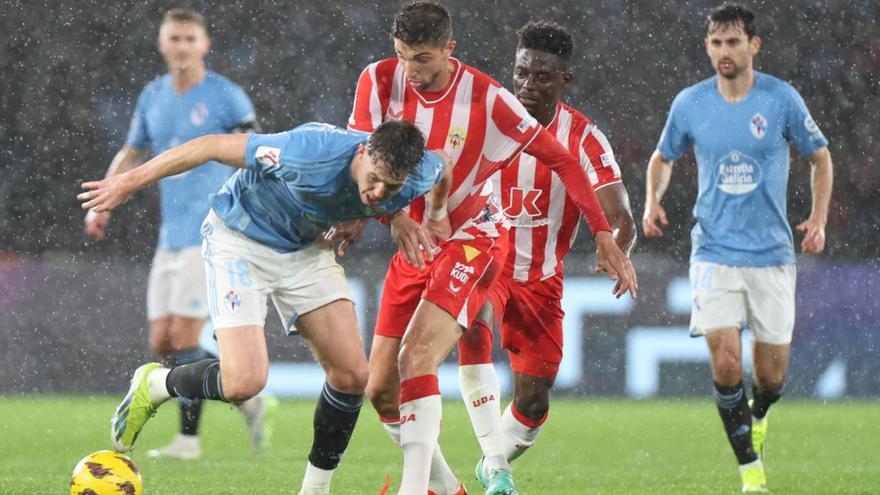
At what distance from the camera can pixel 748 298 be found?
22.3 ft

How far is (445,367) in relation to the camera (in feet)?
35.9

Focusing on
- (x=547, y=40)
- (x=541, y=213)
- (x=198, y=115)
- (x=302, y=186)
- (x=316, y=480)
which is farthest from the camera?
(x=198, y=115)

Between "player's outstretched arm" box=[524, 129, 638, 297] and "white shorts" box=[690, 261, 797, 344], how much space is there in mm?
1542

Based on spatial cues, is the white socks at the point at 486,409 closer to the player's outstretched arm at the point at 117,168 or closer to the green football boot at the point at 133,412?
the green football boot at the point at 133,412

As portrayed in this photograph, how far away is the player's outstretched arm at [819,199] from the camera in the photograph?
685cm

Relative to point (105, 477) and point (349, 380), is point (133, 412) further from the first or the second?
point (349, 380)

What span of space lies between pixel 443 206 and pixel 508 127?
1.28 ft

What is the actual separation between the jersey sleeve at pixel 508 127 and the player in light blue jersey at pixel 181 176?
8.79ft

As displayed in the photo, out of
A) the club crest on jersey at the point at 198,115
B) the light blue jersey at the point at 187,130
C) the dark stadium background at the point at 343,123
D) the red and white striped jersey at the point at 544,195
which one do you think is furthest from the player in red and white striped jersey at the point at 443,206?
the dark stadium background at the point at 343,123

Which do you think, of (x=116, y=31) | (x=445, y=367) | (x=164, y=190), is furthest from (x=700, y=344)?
(x=116, y=31)

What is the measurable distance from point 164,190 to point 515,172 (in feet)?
8.90

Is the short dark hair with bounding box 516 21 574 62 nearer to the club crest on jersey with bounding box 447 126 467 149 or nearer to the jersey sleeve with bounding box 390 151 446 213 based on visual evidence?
the club crest on jersey with bounding box 447 126 467 149

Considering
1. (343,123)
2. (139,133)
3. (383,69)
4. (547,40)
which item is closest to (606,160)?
(547,40)

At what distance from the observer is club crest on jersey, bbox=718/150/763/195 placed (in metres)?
6.84
